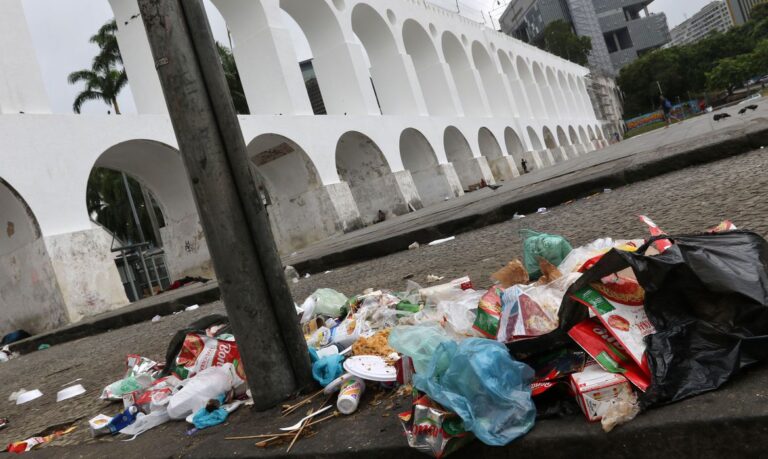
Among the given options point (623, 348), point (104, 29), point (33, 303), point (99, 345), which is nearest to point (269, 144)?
point (33, 303)

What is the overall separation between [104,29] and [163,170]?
19.7m

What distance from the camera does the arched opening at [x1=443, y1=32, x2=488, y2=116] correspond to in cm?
2381

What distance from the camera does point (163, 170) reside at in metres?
11.5

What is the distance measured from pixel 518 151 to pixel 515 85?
18.0 feet

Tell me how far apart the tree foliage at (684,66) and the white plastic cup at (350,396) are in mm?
69104

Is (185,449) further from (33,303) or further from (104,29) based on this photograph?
(104,29)

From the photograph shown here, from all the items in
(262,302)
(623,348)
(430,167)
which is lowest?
(623,348)

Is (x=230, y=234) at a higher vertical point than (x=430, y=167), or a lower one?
lower

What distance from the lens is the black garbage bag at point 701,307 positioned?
3.69ft

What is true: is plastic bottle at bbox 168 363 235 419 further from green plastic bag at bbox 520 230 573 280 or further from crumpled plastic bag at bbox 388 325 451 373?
green plastic bag at bbox 520 230 573 280

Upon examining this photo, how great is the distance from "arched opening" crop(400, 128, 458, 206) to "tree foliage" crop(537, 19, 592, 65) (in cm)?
4762

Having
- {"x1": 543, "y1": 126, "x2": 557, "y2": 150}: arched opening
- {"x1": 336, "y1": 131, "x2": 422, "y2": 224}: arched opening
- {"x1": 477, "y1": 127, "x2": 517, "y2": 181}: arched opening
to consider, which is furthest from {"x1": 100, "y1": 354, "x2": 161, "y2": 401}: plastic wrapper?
{"x1": 543, "y1": 126, "x2": 557, "y2": 150}: arched opening

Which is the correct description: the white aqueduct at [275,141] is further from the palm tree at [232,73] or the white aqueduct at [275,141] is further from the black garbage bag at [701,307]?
the palm tree at [232,73]

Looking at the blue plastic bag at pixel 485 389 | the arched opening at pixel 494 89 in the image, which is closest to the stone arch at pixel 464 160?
the arched opening at pixel 494 89
